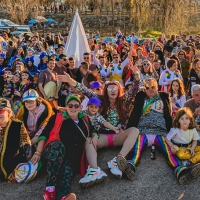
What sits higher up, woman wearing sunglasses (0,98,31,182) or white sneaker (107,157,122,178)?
woman wearing sunglasses (0,98,31,182)

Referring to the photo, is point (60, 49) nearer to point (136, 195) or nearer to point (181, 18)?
point (136, 195)

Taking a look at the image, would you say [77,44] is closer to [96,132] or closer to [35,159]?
[96,132]

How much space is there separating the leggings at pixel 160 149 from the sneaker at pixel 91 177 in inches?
26.1

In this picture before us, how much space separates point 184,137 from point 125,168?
1.16m

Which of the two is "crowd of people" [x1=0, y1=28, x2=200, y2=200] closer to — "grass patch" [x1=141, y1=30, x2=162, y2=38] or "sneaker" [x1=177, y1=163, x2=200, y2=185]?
"sneaker" [x1=177, y1=163, x2=200, y2=185]

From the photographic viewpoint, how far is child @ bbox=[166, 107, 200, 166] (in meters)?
4.91

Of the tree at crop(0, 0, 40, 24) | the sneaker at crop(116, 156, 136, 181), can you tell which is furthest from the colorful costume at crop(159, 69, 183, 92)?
the tree at crop(0, 0, 40, 24)

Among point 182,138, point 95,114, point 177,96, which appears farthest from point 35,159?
point 177,96

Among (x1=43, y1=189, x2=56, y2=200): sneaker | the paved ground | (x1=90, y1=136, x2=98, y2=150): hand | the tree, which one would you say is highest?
the tree

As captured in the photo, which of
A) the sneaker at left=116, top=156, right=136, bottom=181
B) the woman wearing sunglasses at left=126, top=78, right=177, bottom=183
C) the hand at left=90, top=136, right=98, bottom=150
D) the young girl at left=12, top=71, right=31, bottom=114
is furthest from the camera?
the young girl at left=12, top=71, right=31, bottom=114

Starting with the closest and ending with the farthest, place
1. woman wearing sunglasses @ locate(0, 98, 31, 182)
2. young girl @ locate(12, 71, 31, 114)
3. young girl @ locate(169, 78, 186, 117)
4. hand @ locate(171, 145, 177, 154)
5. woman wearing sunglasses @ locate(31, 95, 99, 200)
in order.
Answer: woman wearing sunglasses @ locate(31, 95, 99, 200) → woman wearing sunglasses @ locate(0, 98, 31, 182) → hand @ locate(171, 145, 177, 154) → young girl @ locate(169, 78, 186, 117) → young girl @ locate(12, 71, 31, 114)

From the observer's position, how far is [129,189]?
4441mm

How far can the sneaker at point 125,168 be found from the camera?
4.48 meters

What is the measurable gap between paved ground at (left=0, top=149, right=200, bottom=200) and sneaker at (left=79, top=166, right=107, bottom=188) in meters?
0.13
